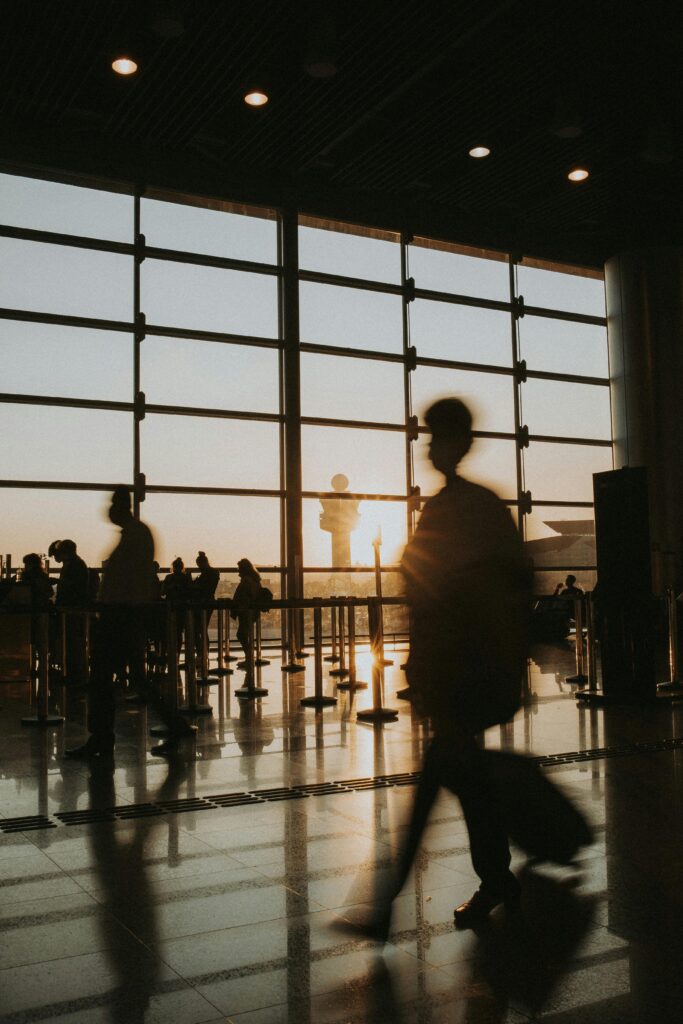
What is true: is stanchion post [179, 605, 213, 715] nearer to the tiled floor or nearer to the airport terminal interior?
the airport terminal interior

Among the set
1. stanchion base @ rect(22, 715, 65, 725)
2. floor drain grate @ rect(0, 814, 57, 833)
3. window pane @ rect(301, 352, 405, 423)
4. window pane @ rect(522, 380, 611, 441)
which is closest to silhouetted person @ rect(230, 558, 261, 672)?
window pane @ rect(301, 352, 405, 423)

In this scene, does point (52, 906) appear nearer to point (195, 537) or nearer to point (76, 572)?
point (76, 572)

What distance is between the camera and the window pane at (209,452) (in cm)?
1416

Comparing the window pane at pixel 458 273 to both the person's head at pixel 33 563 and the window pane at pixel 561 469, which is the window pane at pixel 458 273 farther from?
the person's head at pixel 33 563

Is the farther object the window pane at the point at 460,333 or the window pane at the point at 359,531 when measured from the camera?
the window pane at the point at 460,333

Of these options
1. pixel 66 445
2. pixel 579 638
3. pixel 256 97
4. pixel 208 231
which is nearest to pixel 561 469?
pixel 208 231

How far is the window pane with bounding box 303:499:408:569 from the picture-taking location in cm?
1532

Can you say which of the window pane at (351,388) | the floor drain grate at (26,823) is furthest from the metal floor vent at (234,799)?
the window pane at (351,388)

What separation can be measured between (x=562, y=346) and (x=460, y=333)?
234cm

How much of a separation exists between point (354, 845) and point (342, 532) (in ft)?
38.6

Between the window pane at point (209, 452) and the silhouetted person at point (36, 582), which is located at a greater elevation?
the window pane at point (209, 452)

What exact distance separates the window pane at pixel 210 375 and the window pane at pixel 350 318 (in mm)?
966

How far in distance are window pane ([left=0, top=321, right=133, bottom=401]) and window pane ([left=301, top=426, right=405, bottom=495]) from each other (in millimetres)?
3163

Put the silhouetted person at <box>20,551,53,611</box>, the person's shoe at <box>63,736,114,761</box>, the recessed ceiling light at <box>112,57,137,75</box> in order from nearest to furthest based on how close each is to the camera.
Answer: the person's shoe at <box>63,736,114,761</box>
the silhouetted person at <box>20,551,53,611</box>
the recessed ceiling light at <box>112,57,137,75</box>
